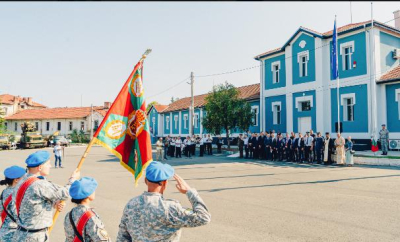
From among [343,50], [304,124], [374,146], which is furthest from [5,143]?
[374,146]

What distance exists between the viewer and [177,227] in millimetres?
2770

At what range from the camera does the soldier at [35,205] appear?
3.53 meters

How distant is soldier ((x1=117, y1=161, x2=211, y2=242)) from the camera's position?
106 inches

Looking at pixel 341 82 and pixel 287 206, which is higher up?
pixel 341 82

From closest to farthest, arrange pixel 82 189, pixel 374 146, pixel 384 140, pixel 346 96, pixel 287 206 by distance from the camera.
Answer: pixel 82 189 < pixel 287 206 < pixel 384 140 < pixel 374 146 < pixel 346 96

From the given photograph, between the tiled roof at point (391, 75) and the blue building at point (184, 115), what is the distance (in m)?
12.0

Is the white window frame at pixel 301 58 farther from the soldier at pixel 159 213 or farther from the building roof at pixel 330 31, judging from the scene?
the soldier at pixel 159 213

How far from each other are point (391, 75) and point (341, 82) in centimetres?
329

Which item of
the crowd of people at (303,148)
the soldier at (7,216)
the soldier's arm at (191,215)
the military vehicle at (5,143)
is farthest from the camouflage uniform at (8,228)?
the military vehicle at (5,143)

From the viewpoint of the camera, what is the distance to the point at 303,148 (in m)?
19.0

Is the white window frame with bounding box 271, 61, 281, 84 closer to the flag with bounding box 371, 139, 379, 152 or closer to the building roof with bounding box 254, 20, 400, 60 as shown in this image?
the building roof with bounding box 254, 20, 400, 60

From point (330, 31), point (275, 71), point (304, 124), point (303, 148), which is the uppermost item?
point (330, 31)

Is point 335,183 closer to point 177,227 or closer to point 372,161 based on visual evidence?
point 372,161

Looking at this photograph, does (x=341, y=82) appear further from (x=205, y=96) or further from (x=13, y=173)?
(x=13, y=173)
